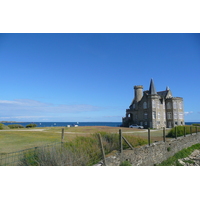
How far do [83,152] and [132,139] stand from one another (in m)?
4.03

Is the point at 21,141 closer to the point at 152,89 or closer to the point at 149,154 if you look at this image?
the point at 149,154

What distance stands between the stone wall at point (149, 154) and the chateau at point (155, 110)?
27570mm

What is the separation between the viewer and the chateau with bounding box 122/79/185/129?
42.0 meters

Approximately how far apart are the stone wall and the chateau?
2757 cm

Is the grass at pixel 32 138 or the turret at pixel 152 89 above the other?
the turret at pixel 152 89

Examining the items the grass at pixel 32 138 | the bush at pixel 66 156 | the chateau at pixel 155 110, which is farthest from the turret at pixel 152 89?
the bush at pixel 66 156

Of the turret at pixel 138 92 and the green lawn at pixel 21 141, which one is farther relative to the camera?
the turret at pixel 138 92

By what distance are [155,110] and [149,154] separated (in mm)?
34445

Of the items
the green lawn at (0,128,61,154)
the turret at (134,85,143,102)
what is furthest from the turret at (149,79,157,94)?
the green lawn at (0,128,61,154)

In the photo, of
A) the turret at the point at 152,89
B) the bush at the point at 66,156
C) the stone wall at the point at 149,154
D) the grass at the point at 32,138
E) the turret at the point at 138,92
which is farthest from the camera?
the turret at the point at 138,92

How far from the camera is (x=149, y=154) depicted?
373 inches

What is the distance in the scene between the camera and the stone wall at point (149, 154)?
704cm

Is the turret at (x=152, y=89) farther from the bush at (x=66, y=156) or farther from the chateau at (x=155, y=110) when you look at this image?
the bush at (x=66, y=156)
